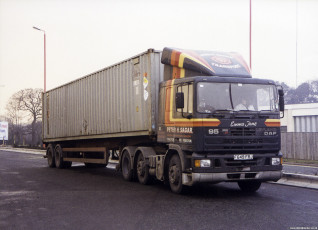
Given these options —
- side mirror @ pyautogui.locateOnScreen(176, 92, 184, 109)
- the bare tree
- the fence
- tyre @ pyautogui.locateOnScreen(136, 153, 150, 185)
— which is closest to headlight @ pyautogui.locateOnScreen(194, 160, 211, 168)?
side mirror @ pyautogui.locateOnScreen(176, 92, 184, 109)

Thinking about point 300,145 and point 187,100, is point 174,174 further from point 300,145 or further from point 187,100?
point 300,145

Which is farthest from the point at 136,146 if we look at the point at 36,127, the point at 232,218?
the point at 36,127

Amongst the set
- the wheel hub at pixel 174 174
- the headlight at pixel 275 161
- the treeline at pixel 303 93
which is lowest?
the wheel hub at pixel 174 174

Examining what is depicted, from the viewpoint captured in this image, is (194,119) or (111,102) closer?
(194,119)

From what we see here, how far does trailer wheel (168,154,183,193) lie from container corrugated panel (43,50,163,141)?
1622 millimetres

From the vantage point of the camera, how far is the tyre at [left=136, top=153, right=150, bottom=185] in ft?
40.7

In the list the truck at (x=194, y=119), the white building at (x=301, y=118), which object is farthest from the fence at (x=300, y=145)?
the truck at (x=194, y=119)

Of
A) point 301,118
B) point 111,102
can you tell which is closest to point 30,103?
point 301,118

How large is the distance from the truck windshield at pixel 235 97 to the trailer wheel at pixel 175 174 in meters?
1.49

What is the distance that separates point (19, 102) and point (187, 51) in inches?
2198

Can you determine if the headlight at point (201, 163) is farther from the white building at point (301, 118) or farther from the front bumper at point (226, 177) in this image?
the white building at point (301, 118)

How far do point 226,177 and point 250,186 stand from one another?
1.78 meters

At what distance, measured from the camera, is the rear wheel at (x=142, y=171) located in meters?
12.4

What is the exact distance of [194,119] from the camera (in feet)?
31.7
